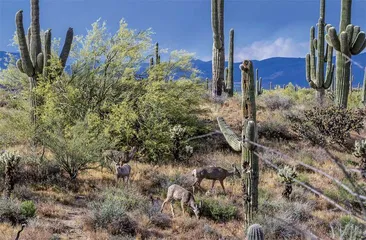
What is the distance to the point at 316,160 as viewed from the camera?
14102mm

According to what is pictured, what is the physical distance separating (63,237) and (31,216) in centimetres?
118

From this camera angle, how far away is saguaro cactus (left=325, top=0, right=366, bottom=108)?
15539 millimetres

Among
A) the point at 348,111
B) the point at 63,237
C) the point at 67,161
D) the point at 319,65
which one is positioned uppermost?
the point at 319,65

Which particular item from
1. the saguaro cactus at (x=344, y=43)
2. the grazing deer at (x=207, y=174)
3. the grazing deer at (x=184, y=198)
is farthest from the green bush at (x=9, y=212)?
the saguaro cactus at (x=344, y=43)

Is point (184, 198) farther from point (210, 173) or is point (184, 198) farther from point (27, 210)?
point (27, 210)

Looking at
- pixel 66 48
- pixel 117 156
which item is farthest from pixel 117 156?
pixel 66 48

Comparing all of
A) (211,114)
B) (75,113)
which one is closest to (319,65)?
(211,114)

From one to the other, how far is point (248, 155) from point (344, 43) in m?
10.1

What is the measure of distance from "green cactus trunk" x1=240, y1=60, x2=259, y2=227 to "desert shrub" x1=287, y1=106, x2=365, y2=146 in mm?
8077

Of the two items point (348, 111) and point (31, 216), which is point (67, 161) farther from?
point (348, 111)

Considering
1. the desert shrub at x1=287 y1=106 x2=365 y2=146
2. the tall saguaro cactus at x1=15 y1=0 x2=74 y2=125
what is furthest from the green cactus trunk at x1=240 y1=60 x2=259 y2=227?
the desert shrub at x1=287 y1=106 x2=365 y2=146

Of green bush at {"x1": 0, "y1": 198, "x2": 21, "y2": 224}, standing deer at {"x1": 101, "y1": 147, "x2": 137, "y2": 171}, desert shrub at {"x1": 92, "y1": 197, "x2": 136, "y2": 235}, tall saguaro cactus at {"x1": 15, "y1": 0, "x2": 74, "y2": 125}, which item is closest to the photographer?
green bush at {"x1": 0, "y1": 198, "x2": 21, "y2": 224}

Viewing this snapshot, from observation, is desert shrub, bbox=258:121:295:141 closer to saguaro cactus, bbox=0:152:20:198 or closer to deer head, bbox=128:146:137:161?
deer head, bbox=128:146:137:161

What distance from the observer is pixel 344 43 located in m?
15.5
